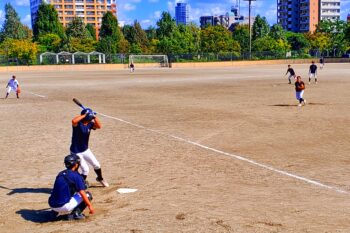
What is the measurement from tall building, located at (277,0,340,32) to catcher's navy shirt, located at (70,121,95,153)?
627 ft

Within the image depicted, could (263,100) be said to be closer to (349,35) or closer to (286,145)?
(286,145)

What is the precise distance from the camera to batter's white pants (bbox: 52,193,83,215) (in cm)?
729

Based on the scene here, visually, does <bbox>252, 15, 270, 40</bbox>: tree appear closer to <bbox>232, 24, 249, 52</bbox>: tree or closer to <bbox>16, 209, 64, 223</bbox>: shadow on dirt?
<bbox>232, 24, 249, 52</bbox>: tree

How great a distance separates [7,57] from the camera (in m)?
86.0

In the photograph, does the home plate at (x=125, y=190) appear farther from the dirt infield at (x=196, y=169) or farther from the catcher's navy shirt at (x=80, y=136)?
the catcher's navy shirt at (x=80, y=136)

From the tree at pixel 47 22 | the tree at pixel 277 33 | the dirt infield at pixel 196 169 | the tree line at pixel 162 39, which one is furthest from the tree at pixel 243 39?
the dirt infield at pixel 196 169

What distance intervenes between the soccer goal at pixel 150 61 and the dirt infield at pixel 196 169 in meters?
71.7

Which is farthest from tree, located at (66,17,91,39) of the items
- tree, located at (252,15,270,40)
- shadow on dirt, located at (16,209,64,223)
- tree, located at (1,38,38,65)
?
shadow on dirt, located at (16,209,64,223)

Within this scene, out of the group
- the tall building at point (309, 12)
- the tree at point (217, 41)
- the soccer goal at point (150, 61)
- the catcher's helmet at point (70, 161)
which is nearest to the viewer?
the catcher's helmet at point (70, 161)

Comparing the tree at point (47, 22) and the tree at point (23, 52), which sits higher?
the tree at point (47, 22)

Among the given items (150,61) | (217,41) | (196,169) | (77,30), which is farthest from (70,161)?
(77,30)

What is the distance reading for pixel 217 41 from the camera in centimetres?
10512

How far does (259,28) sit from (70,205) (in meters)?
121

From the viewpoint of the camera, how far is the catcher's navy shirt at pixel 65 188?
7305 mm
